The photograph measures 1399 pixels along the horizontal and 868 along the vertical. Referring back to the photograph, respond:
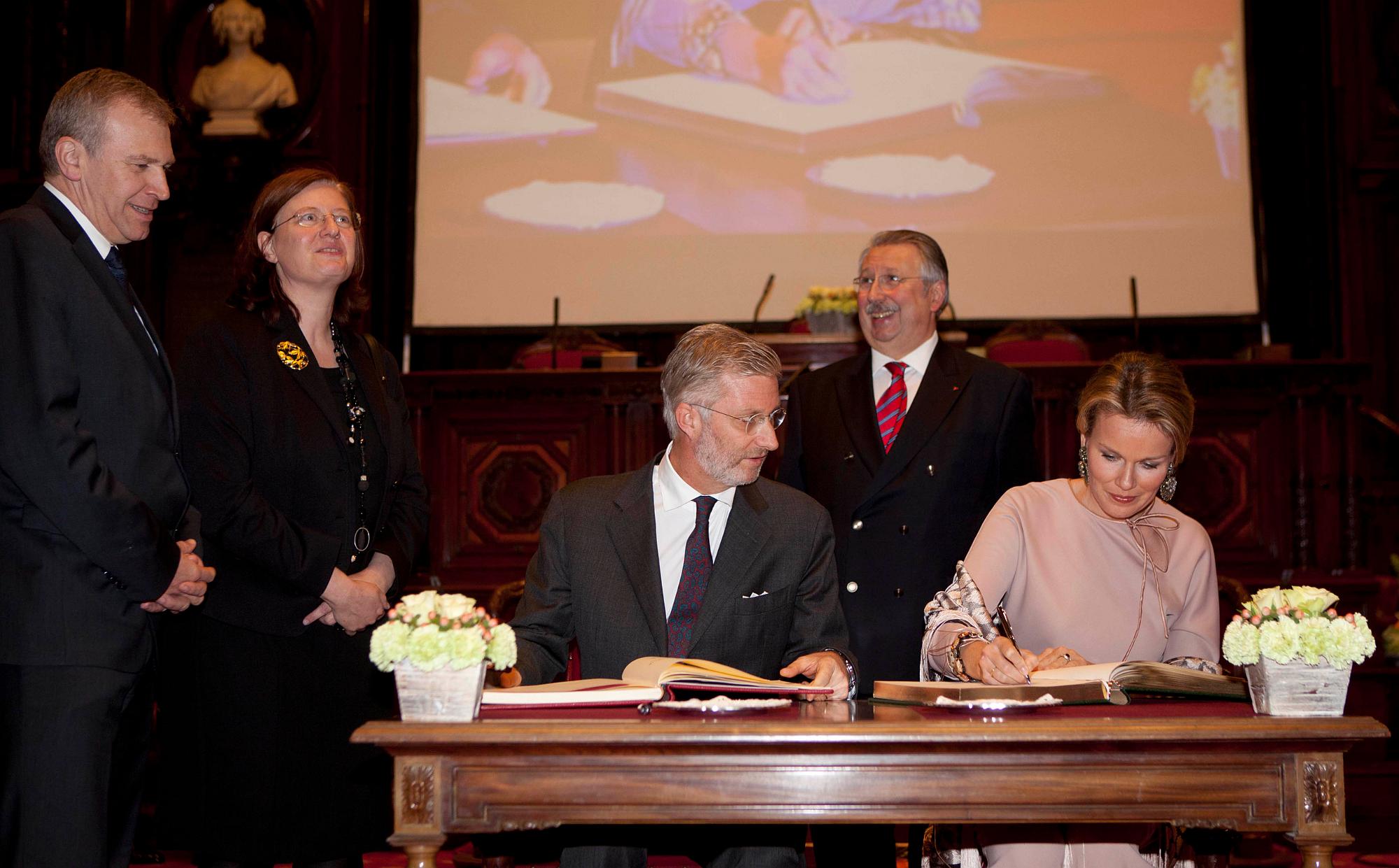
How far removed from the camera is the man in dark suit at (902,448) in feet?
10.8

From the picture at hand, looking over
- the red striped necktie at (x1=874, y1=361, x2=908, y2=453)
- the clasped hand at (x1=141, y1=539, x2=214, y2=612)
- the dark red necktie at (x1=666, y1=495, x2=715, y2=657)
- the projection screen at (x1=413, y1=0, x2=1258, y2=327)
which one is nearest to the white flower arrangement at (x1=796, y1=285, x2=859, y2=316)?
the projection screen at (x1=413, y1=0, x2=1258, y2=327)

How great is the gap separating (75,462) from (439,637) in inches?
32.2

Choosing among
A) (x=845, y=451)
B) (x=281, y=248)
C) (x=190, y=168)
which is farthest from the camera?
(x=190, y=168)

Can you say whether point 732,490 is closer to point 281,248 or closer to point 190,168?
point 281,248

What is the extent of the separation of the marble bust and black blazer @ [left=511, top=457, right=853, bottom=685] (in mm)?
5220

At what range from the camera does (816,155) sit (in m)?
7.33

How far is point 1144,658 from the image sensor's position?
2684 mm

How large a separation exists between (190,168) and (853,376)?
194 inches

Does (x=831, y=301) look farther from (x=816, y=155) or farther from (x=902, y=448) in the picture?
(x=902, y=448)

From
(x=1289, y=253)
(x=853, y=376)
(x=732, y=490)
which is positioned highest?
(x=1289, y=253)

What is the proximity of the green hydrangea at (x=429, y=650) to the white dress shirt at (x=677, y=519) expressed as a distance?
852 mm

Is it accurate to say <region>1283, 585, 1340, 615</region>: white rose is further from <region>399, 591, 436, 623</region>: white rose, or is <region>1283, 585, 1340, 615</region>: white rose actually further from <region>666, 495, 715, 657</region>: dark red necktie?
<region>399, 591, 436, 623</region>: white rose

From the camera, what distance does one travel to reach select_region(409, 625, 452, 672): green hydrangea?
1.87 metres

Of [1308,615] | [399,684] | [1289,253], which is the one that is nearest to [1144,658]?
[1308,615]
